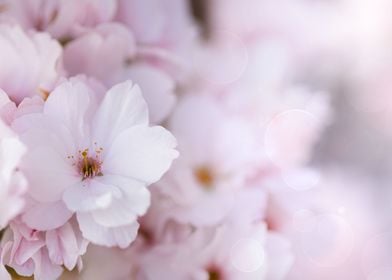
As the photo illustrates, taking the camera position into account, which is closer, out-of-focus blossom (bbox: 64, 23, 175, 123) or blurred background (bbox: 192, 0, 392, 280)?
out-of-focus blossom (bbox: 64, 23, 175, 123)

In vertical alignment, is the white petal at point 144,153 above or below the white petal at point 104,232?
above

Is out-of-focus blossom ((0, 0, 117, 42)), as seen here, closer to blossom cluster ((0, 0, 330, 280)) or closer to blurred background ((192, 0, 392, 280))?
blossom cluster ((0, 0, 330, 280))

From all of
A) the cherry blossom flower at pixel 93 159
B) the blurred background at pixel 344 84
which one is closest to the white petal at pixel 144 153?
the cherry blossom flower at pixel 93 159

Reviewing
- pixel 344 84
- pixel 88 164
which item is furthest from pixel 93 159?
pixel 344 84

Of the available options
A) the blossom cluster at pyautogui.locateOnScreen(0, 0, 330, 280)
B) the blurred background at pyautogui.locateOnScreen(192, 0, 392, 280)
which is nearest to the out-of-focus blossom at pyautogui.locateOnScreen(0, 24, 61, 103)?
the blossom cluster at pyautogui.locateOnScreen(0, 0, 330, 280)

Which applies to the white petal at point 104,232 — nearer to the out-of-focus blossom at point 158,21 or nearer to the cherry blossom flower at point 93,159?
the cherry blossom flower at point 93,159

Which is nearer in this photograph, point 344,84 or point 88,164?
point 88,164

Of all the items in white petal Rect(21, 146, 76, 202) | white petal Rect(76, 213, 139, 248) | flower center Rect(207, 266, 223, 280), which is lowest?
flower center Rect(207, 266, 223, 280)

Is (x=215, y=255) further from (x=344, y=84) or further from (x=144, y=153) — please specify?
(x=344, y=84)
